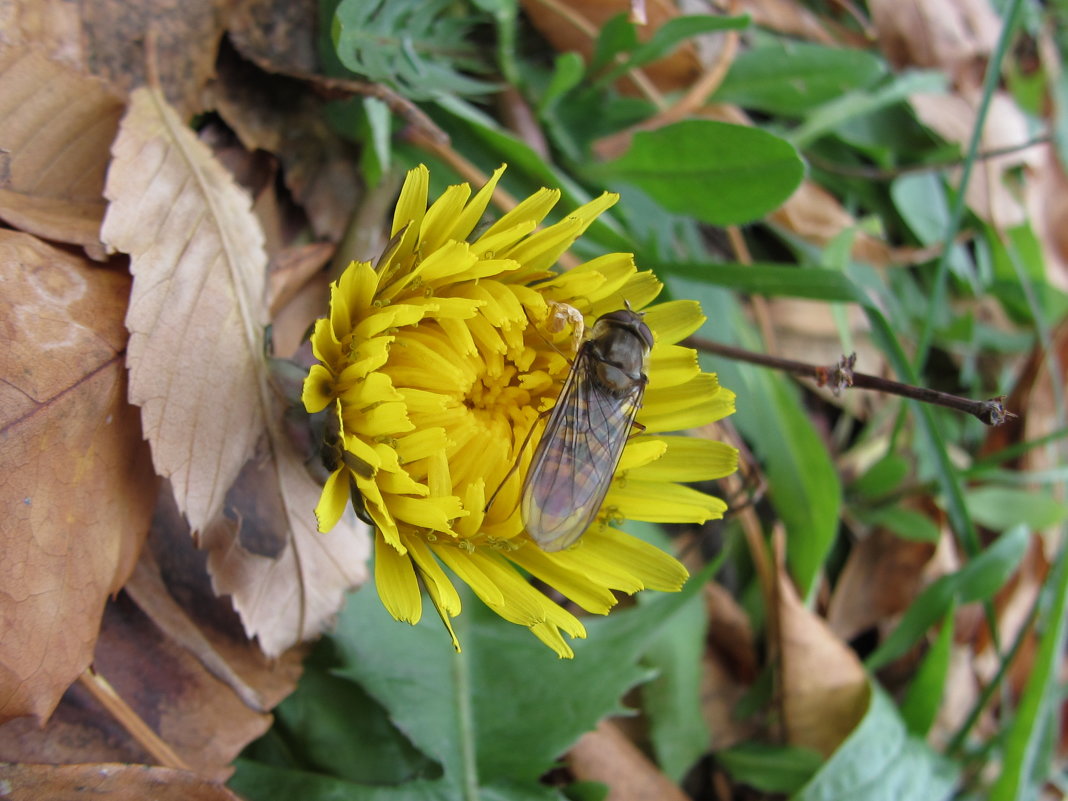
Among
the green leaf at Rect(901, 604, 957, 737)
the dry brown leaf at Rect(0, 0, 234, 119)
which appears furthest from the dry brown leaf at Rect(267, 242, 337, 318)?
the green leaf at Rect(901, 604, 957, 737)

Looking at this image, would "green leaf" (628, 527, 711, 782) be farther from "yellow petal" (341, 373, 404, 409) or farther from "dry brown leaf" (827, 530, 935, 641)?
"yellow petal" (341, 373, 404, 409)

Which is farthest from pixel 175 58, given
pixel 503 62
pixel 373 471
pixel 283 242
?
pixel 373 471

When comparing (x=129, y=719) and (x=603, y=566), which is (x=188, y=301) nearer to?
(x=129, y=719)

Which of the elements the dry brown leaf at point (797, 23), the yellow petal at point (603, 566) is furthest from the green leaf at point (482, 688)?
the dry brown leaf at point (797, 23)

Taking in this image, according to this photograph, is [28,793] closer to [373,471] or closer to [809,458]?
[373,471]

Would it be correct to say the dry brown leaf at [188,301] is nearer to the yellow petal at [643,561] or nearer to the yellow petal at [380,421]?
the yellow petal at [380,421]

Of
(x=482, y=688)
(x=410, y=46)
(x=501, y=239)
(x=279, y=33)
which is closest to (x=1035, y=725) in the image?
(x=482, y=688)
